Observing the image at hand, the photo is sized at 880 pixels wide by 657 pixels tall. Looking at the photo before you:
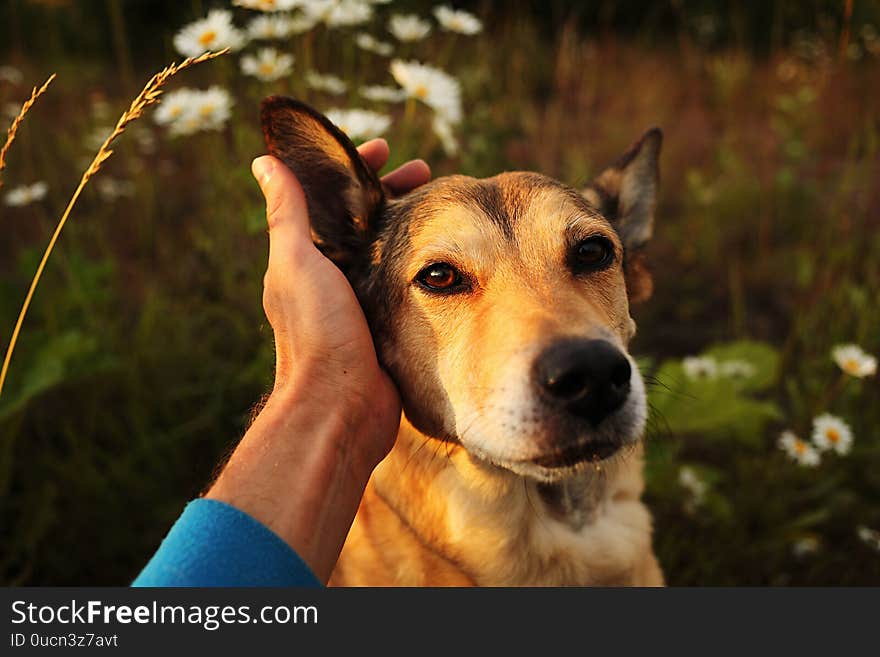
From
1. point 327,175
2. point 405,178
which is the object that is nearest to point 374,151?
point 405,178

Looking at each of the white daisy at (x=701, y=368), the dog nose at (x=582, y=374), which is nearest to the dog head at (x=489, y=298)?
the dog nose at (x=582, y=374)

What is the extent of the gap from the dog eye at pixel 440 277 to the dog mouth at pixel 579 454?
63 centimetres

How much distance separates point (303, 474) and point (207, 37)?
2.26m

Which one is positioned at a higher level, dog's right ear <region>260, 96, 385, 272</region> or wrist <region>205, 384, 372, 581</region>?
dog's right ear <region>260, 96, 385, 272</region>

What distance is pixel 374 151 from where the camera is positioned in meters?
2.54

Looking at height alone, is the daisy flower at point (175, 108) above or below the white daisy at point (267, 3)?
below

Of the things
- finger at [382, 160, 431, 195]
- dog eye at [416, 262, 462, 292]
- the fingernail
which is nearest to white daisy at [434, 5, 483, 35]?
finger at [382, 160, 431, 195]

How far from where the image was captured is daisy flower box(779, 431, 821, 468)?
2996 mm

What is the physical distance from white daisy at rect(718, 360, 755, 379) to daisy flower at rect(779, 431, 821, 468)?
15.0 inches

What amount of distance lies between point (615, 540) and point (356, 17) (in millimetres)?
2562

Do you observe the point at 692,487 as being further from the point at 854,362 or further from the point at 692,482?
the point at 854,362

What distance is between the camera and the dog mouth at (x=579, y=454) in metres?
1.82

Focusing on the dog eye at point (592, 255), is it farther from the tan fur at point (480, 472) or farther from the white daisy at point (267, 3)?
the white daisy at point (267, 3)

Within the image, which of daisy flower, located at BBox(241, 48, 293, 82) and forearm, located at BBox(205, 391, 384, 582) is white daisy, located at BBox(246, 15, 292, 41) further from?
forearm, located at BBox(205, 391, 384, 582)
